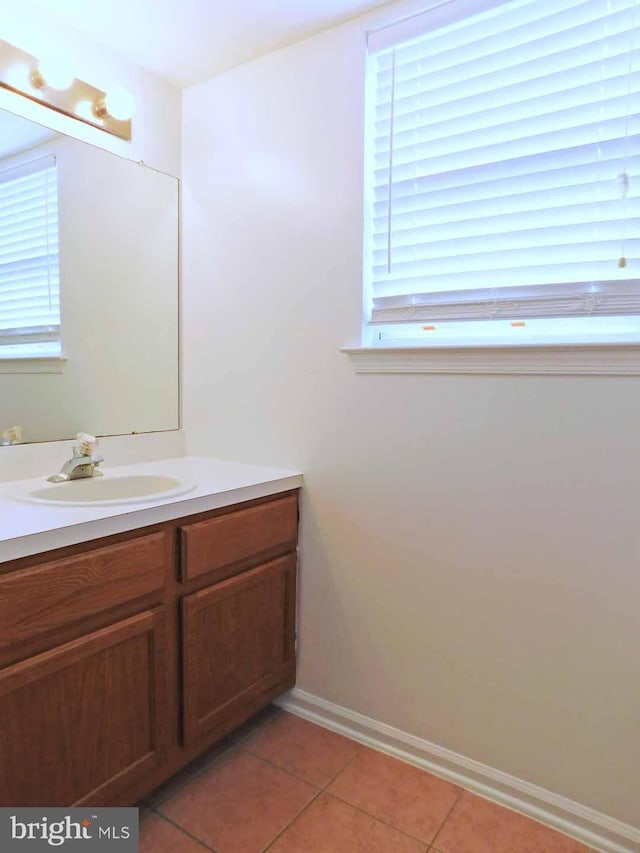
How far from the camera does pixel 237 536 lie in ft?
5.24

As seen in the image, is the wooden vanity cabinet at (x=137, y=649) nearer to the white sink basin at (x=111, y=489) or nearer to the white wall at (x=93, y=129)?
the white sink basin at (x=111, y=489)

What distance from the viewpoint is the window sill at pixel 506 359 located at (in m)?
1.30

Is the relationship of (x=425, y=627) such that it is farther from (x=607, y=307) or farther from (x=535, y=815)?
(x=607, y=307)

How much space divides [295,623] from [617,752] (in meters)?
0.98

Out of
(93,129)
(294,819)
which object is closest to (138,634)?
(294,819)

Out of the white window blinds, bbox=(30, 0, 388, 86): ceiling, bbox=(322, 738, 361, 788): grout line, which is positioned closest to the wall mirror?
bbox=(30, 0, 388, 86): ceiling

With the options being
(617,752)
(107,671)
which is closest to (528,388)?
(617,752)

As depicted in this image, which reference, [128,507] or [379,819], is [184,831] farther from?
[128,507]

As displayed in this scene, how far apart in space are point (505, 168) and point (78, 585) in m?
1.47

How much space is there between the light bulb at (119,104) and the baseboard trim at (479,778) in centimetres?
204

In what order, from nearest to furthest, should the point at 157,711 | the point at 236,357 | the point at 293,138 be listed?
1. the point at 157,711
2. the point at 293,138
3. the point at 236,357

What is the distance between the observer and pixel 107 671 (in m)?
1.28

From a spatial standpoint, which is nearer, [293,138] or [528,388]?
[528,388]

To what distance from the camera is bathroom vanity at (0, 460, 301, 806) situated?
1124 mm
